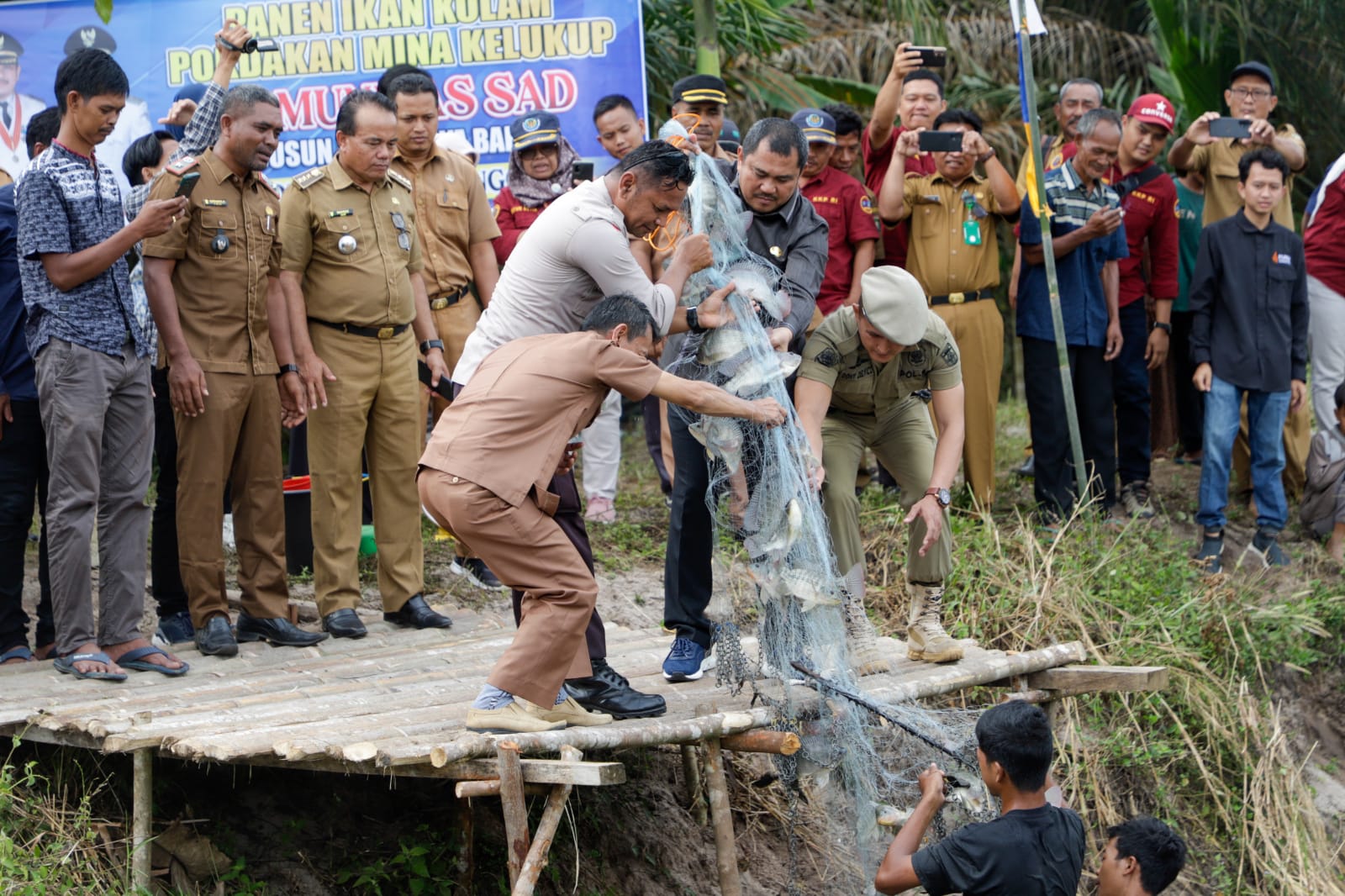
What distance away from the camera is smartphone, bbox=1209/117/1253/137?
321 inches

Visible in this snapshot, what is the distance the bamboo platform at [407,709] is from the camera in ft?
14.6

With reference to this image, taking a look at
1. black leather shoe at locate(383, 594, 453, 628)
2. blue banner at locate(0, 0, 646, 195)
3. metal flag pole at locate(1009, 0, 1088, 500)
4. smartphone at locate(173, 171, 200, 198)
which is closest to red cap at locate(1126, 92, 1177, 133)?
metal flag pole at locate(1009, 0, 1088, 500)

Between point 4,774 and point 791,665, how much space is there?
2.64 metres

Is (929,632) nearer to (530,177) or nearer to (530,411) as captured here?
(530,411)

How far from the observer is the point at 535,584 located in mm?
4625

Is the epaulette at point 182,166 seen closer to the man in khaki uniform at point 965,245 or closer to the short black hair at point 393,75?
the short black hair at point 393,75

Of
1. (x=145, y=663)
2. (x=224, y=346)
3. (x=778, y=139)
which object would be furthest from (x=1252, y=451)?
(x=145, y=663)

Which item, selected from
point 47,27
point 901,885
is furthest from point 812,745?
point 47,27

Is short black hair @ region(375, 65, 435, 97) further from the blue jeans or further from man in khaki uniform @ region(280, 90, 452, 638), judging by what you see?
the blue jeans

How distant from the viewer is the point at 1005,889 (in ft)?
14.5

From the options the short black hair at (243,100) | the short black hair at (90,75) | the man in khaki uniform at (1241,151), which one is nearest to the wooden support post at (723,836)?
the short black hair at (243,100)

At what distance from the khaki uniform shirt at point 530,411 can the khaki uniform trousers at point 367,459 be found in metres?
1.59

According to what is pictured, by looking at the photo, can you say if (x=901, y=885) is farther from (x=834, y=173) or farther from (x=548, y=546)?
(x=834, y=173)

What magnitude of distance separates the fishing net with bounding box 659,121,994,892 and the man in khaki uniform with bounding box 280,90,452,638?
1.42m
